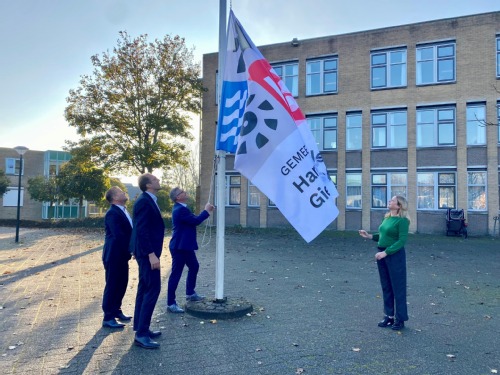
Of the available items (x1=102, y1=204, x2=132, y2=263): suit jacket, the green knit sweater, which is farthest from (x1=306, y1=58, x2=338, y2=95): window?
(x1=102, y1=204, x2=132, y2=263): suit jacket

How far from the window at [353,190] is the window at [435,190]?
3214 millimetres

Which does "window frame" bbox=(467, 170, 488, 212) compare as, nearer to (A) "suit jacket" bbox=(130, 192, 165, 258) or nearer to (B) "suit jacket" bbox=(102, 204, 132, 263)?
(B) "suit jacket" bbox=(102, 204, 132, 263)

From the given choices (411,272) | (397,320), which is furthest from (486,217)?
(397,320)

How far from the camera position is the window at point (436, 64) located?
72.9ft

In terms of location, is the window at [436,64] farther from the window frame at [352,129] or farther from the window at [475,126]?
the window frame at [352,129]

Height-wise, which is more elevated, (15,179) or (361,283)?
(15,179)

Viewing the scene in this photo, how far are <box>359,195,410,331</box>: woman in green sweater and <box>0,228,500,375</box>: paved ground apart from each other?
26 centimetres

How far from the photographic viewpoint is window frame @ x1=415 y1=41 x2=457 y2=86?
72.7 feet

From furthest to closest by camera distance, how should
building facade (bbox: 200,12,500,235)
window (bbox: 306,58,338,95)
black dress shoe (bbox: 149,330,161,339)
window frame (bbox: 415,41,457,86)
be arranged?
window (bbox: 306,58,338,95), window frame (bbox: 415,41,457,86), building facade (bbox: 200,12,500,235), black dress shoe (bbox: 149,330,161,339)

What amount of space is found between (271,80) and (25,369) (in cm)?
454

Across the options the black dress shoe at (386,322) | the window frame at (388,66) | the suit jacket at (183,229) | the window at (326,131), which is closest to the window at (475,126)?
the window frame at (388,66)

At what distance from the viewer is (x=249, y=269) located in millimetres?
10570

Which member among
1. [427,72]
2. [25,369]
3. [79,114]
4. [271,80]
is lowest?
[25,369]

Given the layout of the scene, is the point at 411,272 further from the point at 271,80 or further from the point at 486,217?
the point at 486,217
